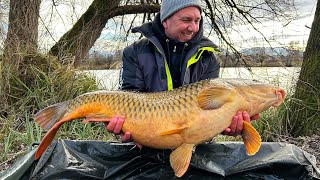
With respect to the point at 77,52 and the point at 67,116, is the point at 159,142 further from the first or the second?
the point at 77,52

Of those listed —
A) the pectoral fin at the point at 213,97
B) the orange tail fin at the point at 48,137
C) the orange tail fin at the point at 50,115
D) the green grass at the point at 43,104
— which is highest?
the pectoral fin at the point at 213,97

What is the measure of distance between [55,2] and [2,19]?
748 mm

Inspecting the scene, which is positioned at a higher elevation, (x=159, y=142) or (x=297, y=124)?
(x=159, y=142)

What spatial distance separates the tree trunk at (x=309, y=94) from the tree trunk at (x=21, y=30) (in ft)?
6.69

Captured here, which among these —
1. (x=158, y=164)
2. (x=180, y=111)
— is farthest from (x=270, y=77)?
(x=180, y=111)

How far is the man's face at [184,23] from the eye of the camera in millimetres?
1766

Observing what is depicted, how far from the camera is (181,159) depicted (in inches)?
59.2

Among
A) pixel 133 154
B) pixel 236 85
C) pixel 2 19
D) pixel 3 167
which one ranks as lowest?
pixel 3 167

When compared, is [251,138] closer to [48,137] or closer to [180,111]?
[180,111]

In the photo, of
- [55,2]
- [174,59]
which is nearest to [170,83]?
[174,59]

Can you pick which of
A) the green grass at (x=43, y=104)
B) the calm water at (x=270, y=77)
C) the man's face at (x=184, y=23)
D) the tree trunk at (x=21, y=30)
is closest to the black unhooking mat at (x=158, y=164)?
the man's face at (x=184, y=23)

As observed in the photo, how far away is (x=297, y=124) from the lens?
2.84 metres

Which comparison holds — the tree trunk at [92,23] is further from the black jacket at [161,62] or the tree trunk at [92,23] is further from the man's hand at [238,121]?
the man's hand at [238,121]

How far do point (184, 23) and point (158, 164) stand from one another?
23.0 inches
